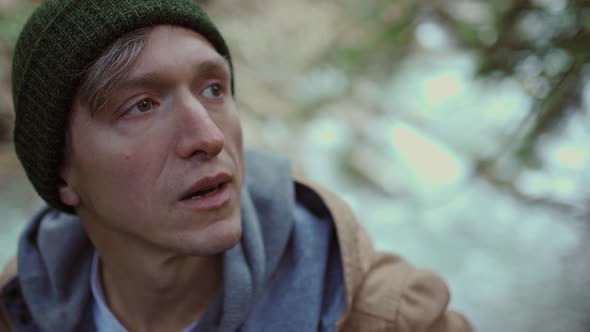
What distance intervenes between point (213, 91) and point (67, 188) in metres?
0.49

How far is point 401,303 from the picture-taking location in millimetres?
1394

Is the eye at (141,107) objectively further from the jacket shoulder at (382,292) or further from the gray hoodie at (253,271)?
the jacket shoulder at (382,292)

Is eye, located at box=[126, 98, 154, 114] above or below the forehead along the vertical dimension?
below

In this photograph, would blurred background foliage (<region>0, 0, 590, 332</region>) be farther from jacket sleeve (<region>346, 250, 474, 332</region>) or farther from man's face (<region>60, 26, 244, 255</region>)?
jacket sleeve (<region>346, 250, 474, 332</region>)

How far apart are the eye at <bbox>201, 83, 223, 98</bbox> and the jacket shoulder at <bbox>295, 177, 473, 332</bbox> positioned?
0.44m

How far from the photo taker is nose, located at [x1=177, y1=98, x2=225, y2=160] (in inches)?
48.3

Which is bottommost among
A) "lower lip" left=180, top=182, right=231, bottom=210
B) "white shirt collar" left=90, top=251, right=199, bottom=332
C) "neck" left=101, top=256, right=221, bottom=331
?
"white shirt collar" left=90, top=251, right=199, bottom=332

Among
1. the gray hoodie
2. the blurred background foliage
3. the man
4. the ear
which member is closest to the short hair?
the man

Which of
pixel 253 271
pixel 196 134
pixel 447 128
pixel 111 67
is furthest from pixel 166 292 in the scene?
pixel 447 128

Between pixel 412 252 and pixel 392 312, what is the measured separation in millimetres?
1381

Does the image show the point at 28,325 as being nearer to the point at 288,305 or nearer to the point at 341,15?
the point at 288,305

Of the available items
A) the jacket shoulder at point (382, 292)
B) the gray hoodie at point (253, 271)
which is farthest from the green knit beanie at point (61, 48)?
the jacket shoulder at point (382, 292)

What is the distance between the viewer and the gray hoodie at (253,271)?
1.42 m

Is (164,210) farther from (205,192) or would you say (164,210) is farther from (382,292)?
(382,292)
